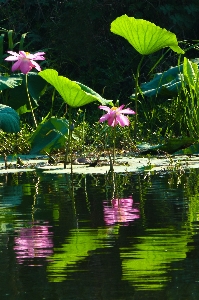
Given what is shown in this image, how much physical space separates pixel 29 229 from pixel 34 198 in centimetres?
97

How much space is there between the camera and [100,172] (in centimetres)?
551

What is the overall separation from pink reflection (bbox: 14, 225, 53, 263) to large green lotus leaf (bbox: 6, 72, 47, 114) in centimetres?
444

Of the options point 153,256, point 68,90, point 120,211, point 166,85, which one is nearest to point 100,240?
point 153,256

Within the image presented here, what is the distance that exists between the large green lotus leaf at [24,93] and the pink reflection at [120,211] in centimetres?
368

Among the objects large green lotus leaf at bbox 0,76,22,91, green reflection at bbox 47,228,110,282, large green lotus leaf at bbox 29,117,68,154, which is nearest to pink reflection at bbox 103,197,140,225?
green reflection at bbox 47,228,110,282

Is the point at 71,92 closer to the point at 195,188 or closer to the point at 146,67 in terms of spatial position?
the point at 195,188

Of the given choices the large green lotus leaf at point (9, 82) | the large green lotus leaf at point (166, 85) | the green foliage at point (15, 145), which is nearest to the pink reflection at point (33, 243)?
the green foliage at point (15, 145)

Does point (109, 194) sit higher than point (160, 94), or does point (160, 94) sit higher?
point (160, 94)

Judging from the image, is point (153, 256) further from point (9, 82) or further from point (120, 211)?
point (9, 82)

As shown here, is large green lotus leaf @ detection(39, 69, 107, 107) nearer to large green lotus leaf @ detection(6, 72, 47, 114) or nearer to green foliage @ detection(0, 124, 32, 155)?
green foliage @ detection(0, 124, 32, 155)

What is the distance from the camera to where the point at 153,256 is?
291cm

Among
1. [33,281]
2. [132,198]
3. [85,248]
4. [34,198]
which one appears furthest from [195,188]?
[33,281]

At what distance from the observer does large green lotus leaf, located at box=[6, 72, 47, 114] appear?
7.92 meters

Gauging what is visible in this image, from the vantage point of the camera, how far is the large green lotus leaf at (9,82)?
24.3ft
